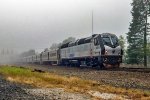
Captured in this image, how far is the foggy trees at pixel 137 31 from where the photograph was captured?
68.8 meters

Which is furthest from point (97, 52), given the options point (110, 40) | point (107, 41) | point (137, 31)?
point (137, 31)

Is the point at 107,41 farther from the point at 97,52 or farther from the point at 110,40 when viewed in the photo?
the point at 97,52

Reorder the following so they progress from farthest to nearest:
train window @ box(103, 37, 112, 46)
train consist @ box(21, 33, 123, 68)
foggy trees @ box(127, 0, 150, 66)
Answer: foggy trees @ box(127, 0, 150, 66), train window @ box(103, 37, 112, 46), train consist @ box(21, 33, 123, 68)

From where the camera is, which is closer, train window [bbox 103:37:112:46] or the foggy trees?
train window [bbox 103:37:112:46]

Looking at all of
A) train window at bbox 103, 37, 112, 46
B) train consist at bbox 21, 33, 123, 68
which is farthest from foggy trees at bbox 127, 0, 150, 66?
train window at bbox 103, 37, 112, 46

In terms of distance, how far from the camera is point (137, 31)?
72.1 meters

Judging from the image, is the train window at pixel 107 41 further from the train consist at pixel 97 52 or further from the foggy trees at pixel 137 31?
the foggy trees at pixel 137 31

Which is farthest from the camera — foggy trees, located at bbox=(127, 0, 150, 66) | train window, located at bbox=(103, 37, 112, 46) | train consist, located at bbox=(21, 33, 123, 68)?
foggy trees, located at bbox=(127, 0, 150, 66)

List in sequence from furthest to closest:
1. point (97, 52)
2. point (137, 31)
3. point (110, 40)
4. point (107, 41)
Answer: point (137, 31), point (110, 40), point (97, 52), point (107, 41)

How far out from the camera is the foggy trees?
68.8 m

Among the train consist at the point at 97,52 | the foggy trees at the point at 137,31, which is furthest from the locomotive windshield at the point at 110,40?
the foggy trees at the point at 137,31

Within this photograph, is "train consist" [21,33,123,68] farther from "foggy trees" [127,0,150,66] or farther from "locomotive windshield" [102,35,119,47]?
"foggy trees" [127,0,150,66]

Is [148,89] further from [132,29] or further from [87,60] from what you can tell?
[132,29]

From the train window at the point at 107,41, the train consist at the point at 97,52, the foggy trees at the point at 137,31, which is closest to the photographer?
the train consist at the point at 97,52
